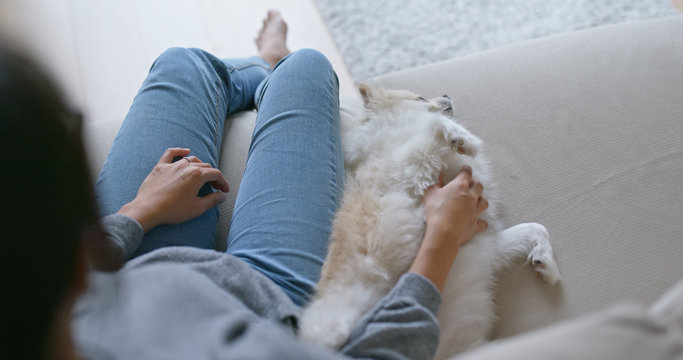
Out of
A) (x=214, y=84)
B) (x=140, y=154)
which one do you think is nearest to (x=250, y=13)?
(x=214, y=84)

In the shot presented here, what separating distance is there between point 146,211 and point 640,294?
1.13m

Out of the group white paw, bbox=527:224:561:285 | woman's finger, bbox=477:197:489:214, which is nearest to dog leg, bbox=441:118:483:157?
woman's finger, bbox=477:197:489:214

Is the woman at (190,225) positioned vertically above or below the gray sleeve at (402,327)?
above

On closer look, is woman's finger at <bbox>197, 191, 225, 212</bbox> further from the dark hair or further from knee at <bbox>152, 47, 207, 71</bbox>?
the dark hair

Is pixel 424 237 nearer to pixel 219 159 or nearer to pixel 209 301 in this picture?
pixel 209 301

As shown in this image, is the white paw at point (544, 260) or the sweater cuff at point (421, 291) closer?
the sweater cuff at point (421, 291)

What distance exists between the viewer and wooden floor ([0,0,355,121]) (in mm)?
2254

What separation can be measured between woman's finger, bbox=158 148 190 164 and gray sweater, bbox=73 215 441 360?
0.96 ft

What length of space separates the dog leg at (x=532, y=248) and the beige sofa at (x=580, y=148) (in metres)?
0.03

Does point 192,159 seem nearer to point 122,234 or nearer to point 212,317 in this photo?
point 122,234

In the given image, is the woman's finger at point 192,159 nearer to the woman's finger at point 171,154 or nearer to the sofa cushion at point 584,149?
the woman's finger at point 171,154

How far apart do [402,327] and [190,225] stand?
58 cm

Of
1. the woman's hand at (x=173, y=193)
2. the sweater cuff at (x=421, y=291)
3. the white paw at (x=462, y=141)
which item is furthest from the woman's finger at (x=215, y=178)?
the white paw at (x=462, y=141)

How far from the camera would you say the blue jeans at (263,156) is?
1.02 m
